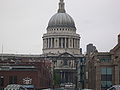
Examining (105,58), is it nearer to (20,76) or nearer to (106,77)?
(106,77)

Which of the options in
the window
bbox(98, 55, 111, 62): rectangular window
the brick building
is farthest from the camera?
the brick building

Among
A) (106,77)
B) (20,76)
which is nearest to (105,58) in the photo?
(106,77)

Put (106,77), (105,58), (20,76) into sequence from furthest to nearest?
1. (20,76)
2. (105,58)
3. (106,77)

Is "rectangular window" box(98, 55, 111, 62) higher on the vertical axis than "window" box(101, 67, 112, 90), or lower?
higher

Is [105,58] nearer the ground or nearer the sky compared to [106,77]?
nearer the sky

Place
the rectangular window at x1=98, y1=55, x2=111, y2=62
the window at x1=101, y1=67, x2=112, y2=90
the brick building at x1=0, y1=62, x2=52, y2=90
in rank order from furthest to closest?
the brick building at x1=0, y1=62, x2=52, y2=90, the rectangular window at x1=98, y1=55, x2=111, y2=62, the window at x1=101, y1=67, x2=112, y2=90

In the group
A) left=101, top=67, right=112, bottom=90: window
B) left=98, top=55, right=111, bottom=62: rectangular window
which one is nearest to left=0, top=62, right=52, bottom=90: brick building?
left=98, top=55, right=111, bottom=62: rectangular window

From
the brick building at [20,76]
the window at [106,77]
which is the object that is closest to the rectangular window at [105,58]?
the window at [106,77]

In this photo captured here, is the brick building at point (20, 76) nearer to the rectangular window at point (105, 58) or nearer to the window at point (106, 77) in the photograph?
the rectangular window at point (105, 58)

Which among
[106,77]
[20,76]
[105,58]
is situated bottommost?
[106,77]

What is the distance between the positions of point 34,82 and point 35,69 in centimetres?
276

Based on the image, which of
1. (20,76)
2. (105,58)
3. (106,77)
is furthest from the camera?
(20,76)

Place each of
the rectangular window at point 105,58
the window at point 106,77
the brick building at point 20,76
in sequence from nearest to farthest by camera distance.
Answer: the window at point 106,77
the rectangular window at point 105,58
the brick building at point 20,76

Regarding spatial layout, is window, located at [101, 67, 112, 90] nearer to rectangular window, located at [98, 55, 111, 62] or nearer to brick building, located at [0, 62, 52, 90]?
rectangular window, located at [98, 55, 111, 62]
